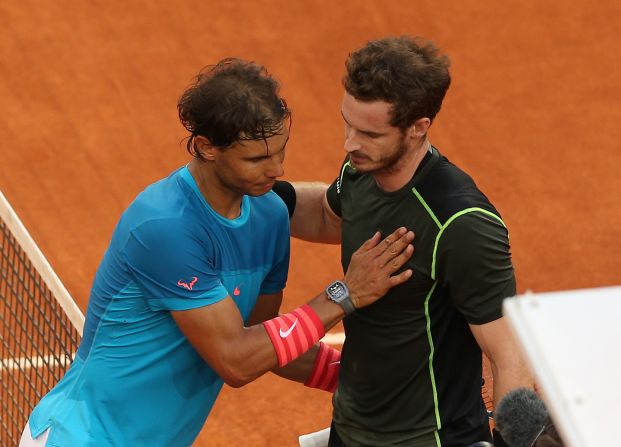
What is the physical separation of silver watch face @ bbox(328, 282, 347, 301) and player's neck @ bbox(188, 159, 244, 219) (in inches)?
21.5

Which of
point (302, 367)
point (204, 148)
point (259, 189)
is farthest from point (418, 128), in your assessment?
point (302, 367)

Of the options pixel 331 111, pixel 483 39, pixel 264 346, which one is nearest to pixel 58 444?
pixel 264 346

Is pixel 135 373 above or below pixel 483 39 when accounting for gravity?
above

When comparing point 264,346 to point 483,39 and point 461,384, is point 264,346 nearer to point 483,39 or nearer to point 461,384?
point 461,384

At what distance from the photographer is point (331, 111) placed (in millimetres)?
12109

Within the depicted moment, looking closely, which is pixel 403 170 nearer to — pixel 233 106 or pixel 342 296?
pixel 342 296

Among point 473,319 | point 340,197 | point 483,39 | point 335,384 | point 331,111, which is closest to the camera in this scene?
point 473,319

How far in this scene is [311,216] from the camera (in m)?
5.77

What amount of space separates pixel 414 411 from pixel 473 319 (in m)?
0.59

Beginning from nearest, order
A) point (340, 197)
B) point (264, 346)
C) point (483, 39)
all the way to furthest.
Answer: point (264, 346)
point (340, 197)
point (483, 39)

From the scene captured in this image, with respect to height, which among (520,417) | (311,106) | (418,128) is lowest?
(311,106)

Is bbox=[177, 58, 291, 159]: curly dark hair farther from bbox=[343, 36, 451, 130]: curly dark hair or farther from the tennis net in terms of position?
the tennis net

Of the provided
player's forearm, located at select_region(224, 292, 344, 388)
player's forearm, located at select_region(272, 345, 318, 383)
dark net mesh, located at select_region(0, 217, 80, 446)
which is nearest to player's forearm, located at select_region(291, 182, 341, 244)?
player's forearm, located at select_region(272, 345, 318, 383)

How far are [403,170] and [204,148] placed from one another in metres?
0.83
